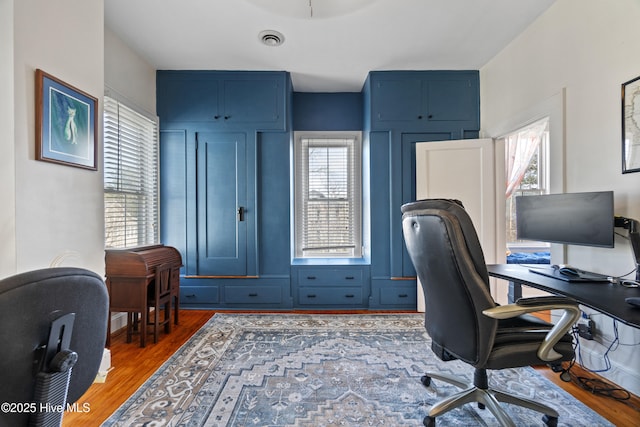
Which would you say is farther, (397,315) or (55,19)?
(397,315)

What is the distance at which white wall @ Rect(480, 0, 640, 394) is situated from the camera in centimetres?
171

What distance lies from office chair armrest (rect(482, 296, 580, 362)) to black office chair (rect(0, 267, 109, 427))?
4.46ft

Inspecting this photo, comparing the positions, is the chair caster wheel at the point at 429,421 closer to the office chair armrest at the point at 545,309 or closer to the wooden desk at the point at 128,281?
the office chair armrest at the point at 545,309

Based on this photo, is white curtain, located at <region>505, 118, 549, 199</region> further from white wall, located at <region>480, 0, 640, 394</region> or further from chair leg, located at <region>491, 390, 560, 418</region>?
chair leg, located at <region>491, 390, 560, 418</region>

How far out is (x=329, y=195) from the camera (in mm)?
3828

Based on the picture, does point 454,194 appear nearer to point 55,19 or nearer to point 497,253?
point 497,253

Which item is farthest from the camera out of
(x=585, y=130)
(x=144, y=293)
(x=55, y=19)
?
(x=144, y=293)

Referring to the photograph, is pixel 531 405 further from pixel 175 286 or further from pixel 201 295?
pixel 201 295

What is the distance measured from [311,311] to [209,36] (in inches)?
120

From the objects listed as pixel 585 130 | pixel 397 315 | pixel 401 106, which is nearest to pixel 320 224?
pixel 397 315

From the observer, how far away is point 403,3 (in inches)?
86.4

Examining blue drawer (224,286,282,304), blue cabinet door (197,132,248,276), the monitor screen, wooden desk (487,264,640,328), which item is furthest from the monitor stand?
blue cabinet door (197,132,248,276)

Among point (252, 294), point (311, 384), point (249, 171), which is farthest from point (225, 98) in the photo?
point (311, 384)

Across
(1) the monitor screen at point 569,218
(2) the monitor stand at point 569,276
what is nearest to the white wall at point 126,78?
(2) the monitor stand at point 569,276
